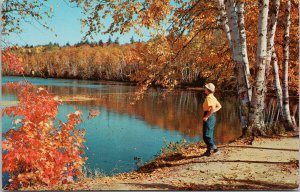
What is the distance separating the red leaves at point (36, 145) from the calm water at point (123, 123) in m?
0.34

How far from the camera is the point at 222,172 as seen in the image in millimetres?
4723

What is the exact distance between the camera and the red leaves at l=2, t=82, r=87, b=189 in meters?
4.81

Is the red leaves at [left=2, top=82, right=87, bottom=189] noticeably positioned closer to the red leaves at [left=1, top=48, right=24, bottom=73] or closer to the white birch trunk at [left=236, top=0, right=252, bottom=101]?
the red leaves at [left=1, top=48, right=24, bottom=73]

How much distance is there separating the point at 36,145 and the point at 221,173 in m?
2.45

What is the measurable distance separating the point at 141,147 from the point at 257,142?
12.1 ft

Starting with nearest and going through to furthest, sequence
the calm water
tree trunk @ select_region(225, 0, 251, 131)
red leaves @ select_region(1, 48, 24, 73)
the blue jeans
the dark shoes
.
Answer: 1. red leaves @ select_region(1, 48, 24, 73)
2. the blue jeans
3. the dark shoes
4. tree trunk @ select_region(225, 0, 251, 131)
5. the calm water

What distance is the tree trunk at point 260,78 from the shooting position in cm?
585

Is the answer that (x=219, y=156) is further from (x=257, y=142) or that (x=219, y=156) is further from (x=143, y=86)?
(x=143, y=86)

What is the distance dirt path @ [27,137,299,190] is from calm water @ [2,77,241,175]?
1854mm

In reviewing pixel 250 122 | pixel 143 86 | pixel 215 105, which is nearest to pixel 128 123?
pixel 143 86

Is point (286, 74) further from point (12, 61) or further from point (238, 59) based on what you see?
point (12, 61)

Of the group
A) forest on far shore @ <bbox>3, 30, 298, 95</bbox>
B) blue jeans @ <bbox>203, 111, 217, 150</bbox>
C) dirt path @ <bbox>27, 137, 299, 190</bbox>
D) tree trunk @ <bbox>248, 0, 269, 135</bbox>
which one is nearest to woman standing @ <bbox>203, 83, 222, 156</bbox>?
blue jeans @ <bbox>203, 111, 217, 150</bbox>

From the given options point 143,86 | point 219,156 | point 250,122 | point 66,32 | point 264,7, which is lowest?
point 219,156

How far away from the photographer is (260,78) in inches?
240
